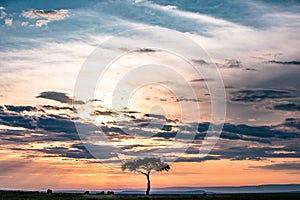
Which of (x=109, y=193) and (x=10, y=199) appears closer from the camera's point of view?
(x=10, y=199)

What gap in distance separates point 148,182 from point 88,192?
3037 centimetres

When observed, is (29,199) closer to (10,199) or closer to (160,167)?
(10,199)

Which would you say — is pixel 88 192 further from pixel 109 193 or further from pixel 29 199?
pixel 29 199

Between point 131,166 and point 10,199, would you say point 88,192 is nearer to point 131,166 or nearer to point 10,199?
point 131,166

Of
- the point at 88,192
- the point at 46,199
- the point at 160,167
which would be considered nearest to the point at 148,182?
the point at 160,167

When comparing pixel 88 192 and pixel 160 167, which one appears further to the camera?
pixel 160 167

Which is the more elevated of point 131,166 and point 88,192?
point 131,166

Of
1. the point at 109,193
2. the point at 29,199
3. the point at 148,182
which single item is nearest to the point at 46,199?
the point at 29,199

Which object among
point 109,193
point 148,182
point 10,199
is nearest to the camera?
point 10,199

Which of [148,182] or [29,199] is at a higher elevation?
[148,182]

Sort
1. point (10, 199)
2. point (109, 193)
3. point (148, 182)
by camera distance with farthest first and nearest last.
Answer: point (148, 182), point (109, 193), point (10, 199)

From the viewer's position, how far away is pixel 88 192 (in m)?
143

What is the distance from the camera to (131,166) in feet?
569

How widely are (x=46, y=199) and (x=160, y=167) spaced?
8022 cm
